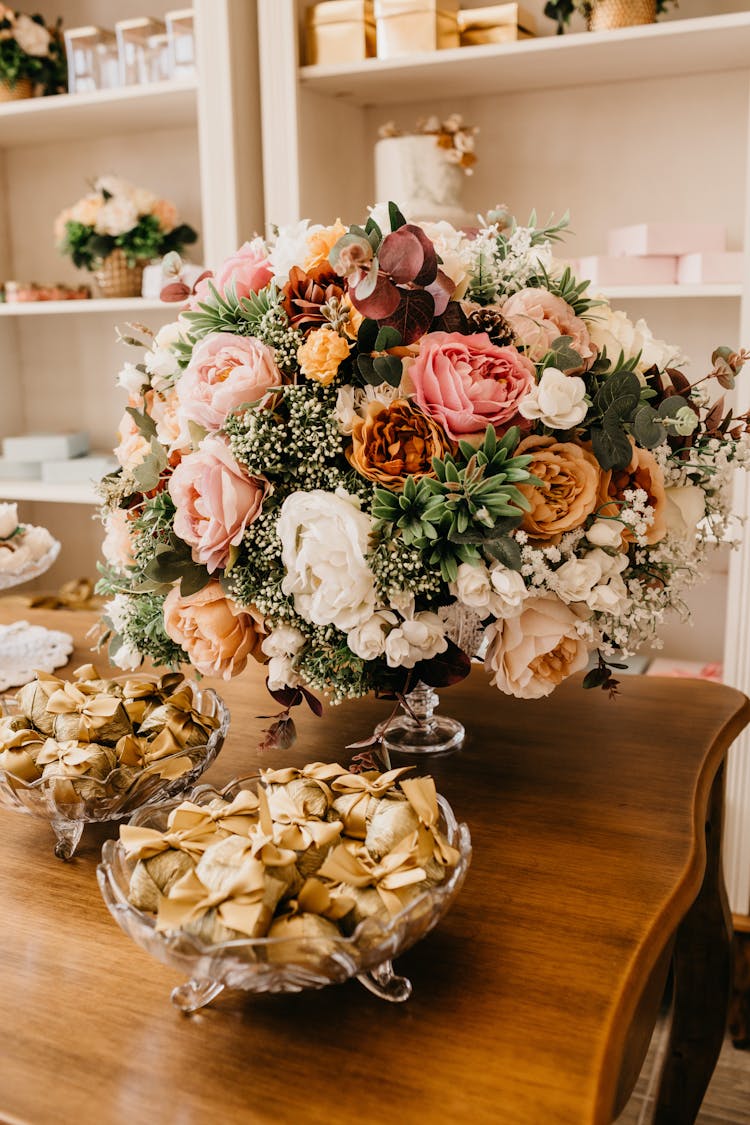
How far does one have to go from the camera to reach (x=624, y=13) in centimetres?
188

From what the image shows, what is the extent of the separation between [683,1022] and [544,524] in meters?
0.89

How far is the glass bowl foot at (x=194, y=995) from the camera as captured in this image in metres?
0.66

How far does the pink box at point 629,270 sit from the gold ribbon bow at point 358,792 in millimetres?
1432

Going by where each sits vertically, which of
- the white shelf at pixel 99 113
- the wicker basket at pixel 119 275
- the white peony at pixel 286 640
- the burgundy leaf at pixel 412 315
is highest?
the white shelf at pixel 99 113

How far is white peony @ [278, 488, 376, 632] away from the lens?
0.83 m

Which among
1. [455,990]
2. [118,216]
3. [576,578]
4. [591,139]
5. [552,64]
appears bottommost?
[455,990]

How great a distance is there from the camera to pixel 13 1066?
0.62 meters

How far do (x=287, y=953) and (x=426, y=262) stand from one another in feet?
1.74

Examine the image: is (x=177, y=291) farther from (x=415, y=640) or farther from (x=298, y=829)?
(x=298, y=829)

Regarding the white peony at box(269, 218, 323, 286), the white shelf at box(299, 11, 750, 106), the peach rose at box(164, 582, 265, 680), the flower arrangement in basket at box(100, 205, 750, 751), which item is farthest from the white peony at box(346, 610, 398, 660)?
the white shelf at box(299, 11, 750, 106)

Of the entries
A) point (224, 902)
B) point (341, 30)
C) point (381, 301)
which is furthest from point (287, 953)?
point (341, 30)

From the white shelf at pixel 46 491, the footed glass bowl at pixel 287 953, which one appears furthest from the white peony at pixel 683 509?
the white shelf at pixel 46 491

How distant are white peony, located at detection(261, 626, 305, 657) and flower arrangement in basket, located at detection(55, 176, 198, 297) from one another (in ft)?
5.72

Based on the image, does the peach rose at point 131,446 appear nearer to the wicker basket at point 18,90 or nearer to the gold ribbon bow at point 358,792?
the gold ribbon bow at point 358,792
